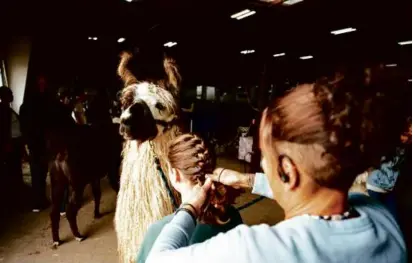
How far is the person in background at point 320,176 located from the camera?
564 millimetres

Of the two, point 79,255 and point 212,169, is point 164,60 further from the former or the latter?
point 79,255

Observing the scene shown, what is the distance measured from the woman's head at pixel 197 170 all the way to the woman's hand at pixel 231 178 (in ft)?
0.08

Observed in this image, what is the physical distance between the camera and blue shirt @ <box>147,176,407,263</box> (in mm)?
558

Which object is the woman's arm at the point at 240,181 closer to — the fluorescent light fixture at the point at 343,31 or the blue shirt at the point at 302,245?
the blue shirt at the point at 302,245

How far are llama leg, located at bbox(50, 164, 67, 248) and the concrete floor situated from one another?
133 mm

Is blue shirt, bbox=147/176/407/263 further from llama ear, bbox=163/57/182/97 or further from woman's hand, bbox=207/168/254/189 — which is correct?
llama ear, bbox=163/57/182/97

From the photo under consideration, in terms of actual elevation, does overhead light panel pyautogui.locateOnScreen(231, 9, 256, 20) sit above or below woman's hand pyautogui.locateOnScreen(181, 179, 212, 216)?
above

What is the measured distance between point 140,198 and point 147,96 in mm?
443

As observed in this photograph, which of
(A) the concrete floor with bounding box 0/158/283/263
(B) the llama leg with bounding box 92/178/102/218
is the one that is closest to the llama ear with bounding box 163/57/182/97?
(A) the concrete floor with bounding box 0/158/283/263

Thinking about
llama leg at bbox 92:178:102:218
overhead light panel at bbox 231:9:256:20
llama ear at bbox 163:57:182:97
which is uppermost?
overhead light panel at bbox 231:9:256:20

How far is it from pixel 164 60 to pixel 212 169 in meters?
0.70

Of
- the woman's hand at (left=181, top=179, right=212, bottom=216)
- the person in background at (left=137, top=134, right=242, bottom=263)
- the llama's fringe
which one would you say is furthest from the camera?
the llama's fringe

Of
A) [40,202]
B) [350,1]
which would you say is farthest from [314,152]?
[350,1]

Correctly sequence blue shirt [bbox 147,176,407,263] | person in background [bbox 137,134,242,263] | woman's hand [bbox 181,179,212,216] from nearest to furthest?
blue shirt [bbox 147,176,407,263]
woman's hand [bbox 181,179,212,216]
person in background [bbox 137,134,242,263]
